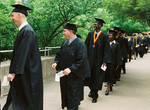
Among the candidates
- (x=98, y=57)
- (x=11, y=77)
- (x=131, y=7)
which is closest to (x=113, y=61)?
(x=98, y=57)

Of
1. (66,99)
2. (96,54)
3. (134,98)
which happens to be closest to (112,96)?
(134,98)

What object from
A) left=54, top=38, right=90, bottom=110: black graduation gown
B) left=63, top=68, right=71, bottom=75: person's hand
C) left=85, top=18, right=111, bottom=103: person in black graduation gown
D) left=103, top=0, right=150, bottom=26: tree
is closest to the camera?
left=63, top=68, right=71, bottom=75: person's hand

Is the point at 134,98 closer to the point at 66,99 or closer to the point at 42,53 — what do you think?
the point at 66,99

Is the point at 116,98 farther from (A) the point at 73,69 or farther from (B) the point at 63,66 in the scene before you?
(A) the point at 73,69

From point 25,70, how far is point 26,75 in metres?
0.07

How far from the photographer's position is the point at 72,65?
5.05 meters

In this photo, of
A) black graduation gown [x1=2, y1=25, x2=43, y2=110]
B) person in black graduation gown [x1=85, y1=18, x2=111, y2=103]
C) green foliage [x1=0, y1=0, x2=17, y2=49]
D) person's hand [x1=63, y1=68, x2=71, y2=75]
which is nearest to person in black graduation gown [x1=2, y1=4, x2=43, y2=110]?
black graduation gown [x1=2, y1=25, x2=43, y2=110]

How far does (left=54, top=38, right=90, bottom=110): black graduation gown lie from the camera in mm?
5074

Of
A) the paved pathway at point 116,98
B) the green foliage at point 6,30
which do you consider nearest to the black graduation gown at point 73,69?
the paved pathway at point 116,98

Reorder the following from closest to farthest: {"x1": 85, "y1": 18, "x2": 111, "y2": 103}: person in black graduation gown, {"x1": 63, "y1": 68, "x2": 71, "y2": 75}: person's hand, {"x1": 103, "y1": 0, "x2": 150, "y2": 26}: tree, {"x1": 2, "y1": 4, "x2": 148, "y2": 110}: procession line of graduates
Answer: {"x1": 2, "y1": 4, "x2": 148, "y2": 110}: procession line of graduates → {"x1": 63, "y1": 68, "x2": 71, "y2": 75}: person's hand → {"x1": 85, "y1": 18, "x2": 111, "y2": 103}: person in black graduation gown → {"x1": 103, "y1": 0, "x2": 150, "y2": 26}: tree

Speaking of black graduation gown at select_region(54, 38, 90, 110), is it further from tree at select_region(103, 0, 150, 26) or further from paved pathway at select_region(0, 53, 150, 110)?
tree at select_region(103, 0, 150, 26)

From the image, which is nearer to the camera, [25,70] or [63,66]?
[25,70]

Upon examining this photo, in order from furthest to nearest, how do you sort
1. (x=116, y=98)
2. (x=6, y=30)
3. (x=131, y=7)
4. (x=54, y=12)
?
(x=54, y=12) < (x=131, y=7) < (x=6, y=30) < (x=116, y=98)

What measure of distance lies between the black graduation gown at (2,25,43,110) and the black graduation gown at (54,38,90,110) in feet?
3.54
